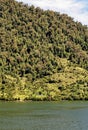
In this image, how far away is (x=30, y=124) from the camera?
113812 millimetres

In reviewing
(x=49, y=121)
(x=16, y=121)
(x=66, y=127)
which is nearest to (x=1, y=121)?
(x=16, y=121)

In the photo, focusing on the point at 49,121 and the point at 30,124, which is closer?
the point at 30,124

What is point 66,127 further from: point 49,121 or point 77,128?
point 49,121

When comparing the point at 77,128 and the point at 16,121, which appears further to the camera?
the point at 16,121

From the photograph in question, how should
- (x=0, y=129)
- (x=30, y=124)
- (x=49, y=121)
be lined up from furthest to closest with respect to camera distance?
(x=49, y=121), (x=30, y=124), (x=0, y=129)

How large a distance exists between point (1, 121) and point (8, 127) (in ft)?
49.7

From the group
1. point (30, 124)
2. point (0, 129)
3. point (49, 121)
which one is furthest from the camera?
point (49, 121)

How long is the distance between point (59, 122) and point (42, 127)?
13.6 metres

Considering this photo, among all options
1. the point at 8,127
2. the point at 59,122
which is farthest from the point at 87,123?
the point at 8,127

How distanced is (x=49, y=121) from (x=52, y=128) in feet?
57.1

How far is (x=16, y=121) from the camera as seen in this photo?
121 m

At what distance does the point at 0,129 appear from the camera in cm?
10194

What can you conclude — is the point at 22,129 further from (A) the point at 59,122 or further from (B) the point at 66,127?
(A) the point at 59,122

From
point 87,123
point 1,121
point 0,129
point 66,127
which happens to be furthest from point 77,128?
point 1,121
